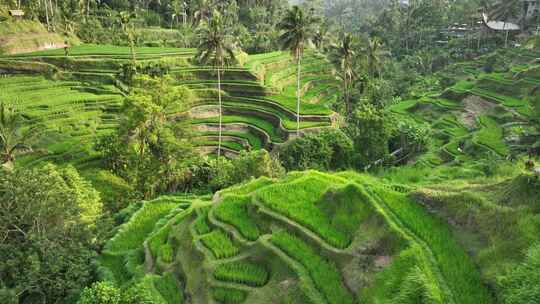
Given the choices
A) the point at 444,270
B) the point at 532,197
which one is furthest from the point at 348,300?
the point at 532,197

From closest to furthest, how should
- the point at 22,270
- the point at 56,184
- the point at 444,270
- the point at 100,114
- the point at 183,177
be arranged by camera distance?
the point at 444,270 < the point at 22,270 < the point at 56,184 < the point at 183,177 < the point at 100,114

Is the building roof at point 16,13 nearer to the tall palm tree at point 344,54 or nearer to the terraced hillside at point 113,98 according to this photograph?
the terraced hillside at point 113,98

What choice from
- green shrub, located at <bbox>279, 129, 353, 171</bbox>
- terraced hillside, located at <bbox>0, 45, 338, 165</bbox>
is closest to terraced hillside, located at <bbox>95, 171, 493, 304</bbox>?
green shrub, located at <bbox>279, 129, 353, 171</bbox>

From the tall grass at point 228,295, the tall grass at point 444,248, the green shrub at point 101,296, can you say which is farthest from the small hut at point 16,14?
the tall grass at point 444,248

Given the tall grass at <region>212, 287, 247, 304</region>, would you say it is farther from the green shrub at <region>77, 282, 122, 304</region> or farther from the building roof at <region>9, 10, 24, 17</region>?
the building roof at <region>9, 10, 24, 17</region>

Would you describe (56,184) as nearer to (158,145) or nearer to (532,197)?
(158,145)

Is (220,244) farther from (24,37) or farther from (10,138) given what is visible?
(24,37)

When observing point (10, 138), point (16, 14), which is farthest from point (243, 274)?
point (16, 14)
